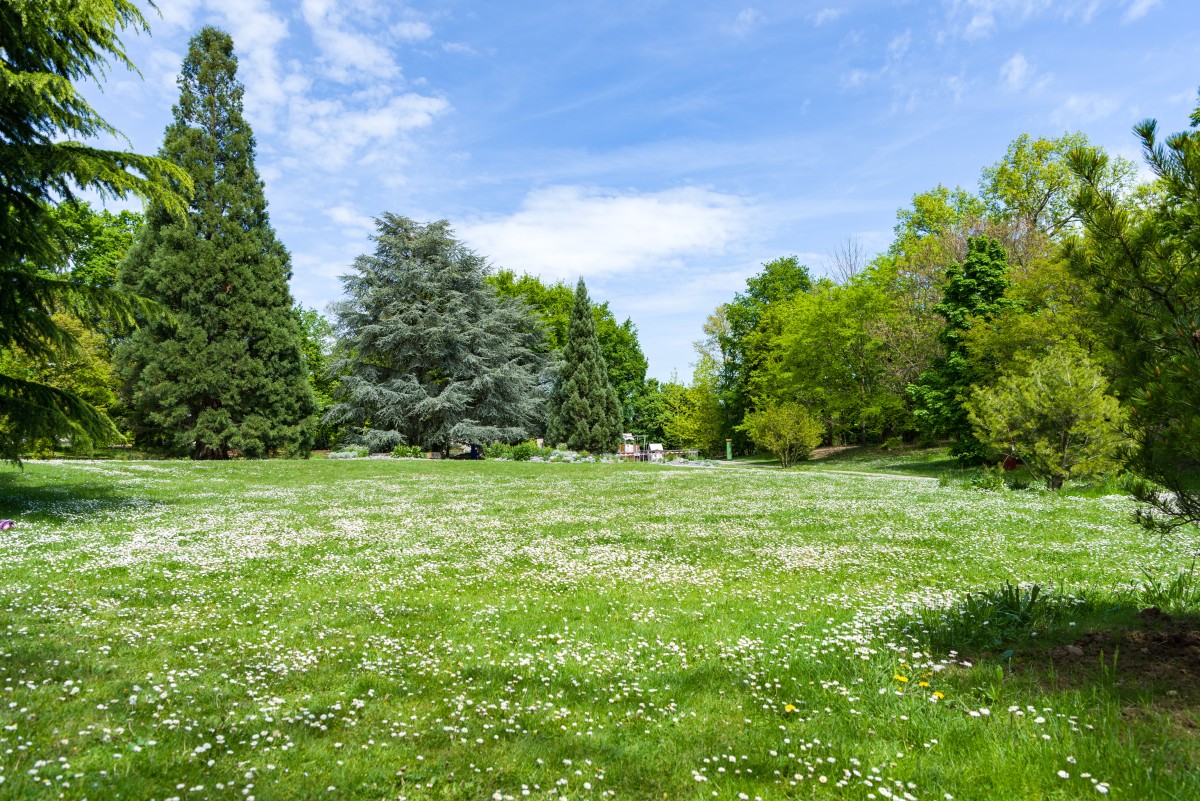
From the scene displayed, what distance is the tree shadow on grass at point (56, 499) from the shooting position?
13156 millimetres

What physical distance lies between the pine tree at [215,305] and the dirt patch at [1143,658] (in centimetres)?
3936

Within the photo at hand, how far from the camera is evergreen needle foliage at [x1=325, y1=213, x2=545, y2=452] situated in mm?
43625

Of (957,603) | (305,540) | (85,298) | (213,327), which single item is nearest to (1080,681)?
(957,603)

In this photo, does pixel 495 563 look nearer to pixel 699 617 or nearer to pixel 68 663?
pixel 699 617

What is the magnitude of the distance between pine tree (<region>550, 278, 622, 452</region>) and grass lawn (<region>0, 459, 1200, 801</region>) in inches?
1368

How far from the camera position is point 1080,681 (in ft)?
15.7

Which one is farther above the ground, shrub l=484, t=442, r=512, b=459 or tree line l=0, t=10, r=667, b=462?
tree line l=0, t=10, r=667, b=462

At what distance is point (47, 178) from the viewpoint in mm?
11781

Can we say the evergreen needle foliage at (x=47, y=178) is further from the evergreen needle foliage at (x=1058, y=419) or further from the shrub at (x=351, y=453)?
the shrub at (x=351, y=453)

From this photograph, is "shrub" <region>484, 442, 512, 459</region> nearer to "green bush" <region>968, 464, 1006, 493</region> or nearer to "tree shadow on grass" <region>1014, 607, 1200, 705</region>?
"green bush" <region>968, 464, 1006, 493</region>

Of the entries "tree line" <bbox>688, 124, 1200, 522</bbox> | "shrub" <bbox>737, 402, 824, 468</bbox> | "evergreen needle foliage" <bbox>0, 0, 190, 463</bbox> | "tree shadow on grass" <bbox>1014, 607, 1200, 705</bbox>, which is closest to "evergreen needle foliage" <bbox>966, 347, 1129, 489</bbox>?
"tree line" <bbox>688, 124, 1200, 522</bbox>

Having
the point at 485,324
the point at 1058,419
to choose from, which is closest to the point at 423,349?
the point at 485,324

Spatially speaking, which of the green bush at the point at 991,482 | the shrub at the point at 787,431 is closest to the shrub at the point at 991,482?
the green bush at the point at 991,482

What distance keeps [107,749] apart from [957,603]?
799cm
